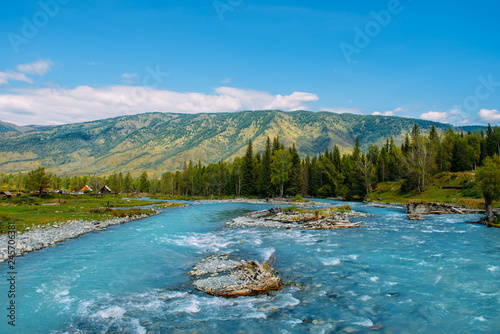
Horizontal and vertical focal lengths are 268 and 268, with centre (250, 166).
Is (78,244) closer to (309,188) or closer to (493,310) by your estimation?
(493,310)

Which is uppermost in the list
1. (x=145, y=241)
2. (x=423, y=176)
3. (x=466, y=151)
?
(x=466, y=151)

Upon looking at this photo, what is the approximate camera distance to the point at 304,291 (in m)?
13.6

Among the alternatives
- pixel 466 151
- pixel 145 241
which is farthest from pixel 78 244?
pixel 466 151

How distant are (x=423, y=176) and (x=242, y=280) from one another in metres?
69.2

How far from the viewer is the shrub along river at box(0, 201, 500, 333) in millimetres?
10586

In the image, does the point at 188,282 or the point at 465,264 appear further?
the point at 465,264

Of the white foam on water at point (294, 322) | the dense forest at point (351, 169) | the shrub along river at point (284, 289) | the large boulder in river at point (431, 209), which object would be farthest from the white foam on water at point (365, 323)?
the dense forest at point (351, 169)


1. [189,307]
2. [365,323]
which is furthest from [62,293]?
[365,323]

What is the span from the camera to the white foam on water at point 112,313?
37.5 ft

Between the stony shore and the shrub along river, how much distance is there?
135 cm

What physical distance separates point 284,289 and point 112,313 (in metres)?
8.12

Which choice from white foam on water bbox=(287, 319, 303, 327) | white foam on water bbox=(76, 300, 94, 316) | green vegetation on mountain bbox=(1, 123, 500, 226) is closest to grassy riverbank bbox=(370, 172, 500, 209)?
green vegetation on mountain bbox=(1, 123, 500, 226)

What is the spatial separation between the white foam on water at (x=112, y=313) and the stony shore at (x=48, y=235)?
44.7 ft

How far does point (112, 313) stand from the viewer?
11.7 m
